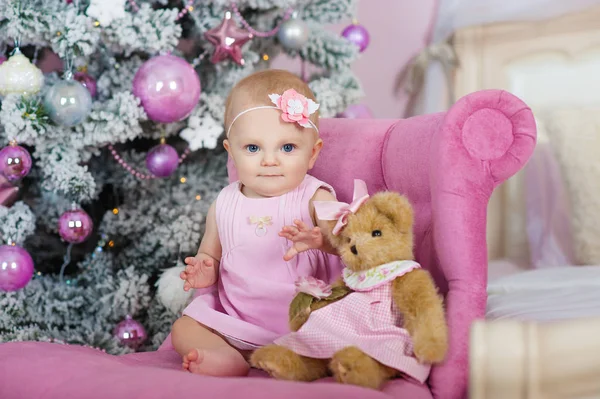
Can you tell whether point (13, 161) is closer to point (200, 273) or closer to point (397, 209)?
point (200, 273)

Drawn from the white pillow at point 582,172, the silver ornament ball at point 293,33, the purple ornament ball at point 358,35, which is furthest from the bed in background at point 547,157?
the silver ornament ball at point 293,33

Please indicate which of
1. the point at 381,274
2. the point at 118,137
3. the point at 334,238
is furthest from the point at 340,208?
the point at 118,137

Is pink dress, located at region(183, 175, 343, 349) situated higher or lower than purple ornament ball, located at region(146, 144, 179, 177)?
lower

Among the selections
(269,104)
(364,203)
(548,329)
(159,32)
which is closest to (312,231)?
(364,203)

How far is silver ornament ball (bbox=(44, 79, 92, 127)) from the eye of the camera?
1746mm

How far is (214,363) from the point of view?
1208mm

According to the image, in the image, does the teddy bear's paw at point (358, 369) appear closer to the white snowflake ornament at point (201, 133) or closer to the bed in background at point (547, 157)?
the bed in background at point (547, 157)

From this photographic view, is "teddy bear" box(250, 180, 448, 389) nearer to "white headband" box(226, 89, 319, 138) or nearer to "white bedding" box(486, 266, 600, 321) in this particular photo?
"white headband" box(226, 89, 319, 138)

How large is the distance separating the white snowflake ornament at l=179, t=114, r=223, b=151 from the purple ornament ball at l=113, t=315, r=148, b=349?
515mm

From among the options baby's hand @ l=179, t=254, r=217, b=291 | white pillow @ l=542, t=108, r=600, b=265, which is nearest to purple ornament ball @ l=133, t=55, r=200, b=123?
baby's hand @ l=179, t=254, r=217, b=291

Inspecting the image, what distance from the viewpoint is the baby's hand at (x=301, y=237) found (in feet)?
4.03

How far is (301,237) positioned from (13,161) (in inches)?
36.5

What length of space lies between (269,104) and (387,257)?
394mm

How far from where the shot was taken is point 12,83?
1729mm
